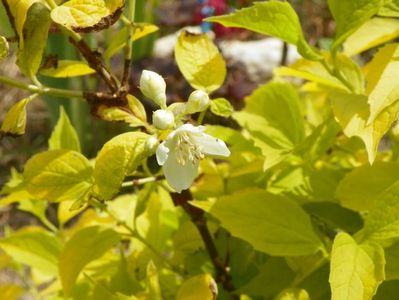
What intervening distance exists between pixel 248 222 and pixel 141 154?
17cm

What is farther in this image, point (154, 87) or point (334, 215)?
point (334, 215)

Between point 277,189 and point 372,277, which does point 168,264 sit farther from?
point 372,277

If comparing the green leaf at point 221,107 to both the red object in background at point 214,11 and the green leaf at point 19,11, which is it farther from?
the red object in background at point 214,11

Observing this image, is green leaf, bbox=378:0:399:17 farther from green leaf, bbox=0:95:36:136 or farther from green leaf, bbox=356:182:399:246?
green leaf, bbox=0:95:36:136

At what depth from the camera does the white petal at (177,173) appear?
61cm

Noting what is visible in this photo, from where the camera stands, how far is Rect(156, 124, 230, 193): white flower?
1.88 feet

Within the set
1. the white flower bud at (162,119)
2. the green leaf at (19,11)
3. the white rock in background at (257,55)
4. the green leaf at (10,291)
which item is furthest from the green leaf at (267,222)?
the white rock in background at (257,55)

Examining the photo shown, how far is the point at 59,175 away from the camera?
27.5 inches

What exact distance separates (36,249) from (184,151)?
0.39m

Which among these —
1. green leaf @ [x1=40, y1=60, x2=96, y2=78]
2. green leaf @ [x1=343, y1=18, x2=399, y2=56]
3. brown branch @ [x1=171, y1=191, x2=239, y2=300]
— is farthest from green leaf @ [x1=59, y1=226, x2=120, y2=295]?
green leaf @ [x1=343, y1=18, x2=399, y2=56]

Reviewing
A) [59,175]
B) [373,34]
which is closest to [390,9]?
[373,34]

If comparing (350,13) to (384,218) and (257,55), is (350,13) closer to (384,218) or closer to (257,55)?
(384,218)

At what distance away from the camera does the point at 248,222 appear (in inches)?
27.7

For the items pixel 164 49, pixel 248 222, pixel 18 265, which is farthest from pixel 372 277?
pixel 164 49
